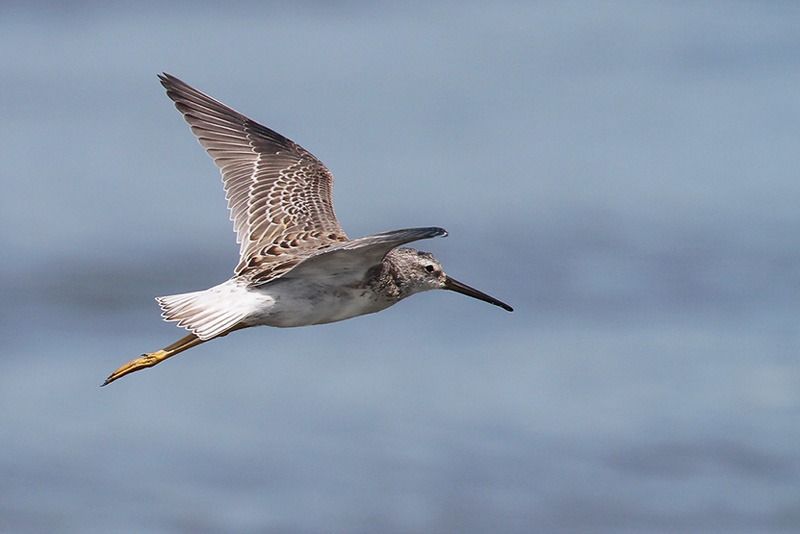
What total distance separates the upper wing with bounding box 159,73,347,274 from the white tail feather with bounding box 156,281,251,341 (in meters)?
0.57

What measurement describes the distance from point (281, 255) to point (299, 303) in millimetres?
699

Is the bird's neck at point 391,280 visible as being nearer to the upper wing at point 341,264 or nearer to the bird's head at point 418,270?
the bird's head at point 418,270

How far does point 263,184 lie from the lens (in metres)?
9.89

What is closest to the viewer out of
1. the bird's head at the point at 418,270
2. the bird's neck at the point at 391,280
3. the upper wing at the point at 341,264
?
the upper wing at the point at 341,264

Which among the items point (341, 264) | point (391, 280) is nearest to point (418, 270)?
point (391, 280)

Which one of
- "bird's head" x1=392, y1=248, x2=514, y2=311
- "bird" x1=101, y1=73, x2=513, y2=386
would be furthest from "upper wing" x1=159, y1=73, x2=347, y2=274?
"bird's head" x1=392, y1=248, x2=514, y2=311

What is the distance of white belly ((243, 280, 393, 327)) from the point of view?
8359mm

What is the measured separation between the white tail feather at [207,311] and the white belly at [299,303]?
109mm

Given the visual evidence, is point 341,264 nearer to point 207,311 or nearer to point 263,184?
point 207,311

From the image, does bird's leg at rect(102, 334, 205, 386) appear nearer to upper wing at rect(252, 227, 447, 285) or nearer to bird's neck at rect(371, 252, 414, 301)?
upper wing at rect(252, 227, 447, 285)

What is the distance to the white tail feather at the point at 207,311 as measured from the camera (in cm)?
811

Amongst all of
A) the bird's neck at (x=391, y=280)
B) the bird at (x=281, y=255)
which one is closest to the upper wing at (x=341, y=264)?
the bird at (x=281, y=255)

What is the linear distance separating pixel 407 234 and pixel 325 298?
3.73 feet

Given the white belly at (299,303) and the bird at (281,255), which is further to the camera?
the white belly at (299,303)
